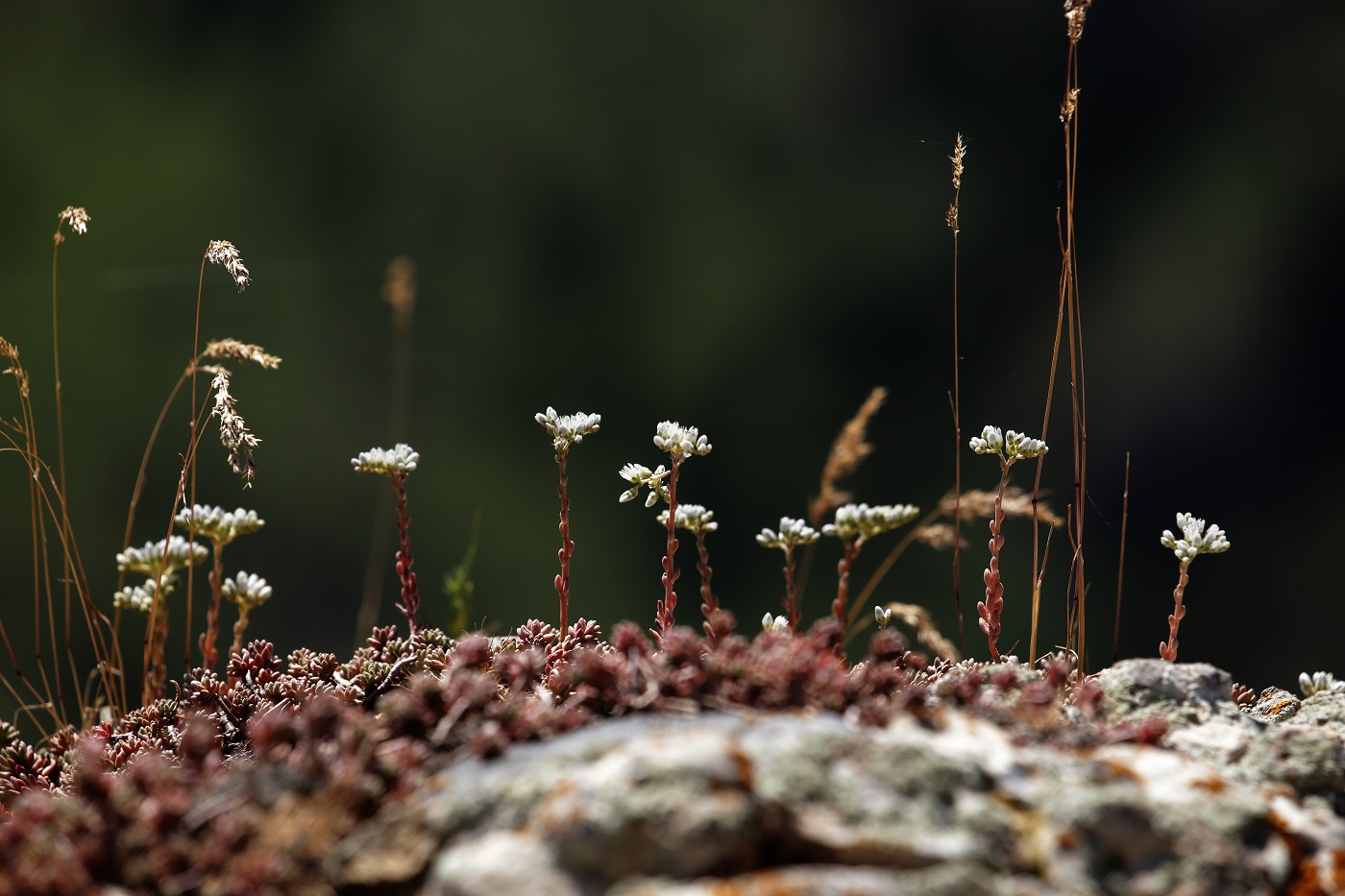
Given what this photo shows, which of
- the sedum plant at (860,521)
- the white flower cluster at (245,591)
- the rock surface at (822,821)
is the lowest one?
the rock surface at (822,821)

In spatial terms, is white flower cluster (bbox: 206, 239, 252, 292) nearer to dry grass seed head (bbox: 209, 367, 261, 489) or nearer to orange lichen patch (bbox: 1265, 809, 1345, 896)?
dry grass seed head (bbox: 209, 367, 261, 489)

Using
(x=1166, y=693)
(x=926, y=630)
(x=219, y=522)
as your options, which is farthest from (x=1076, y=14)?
(x=219, y=522)

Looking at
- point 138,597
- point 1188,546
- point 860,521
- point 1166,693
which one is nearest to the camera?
point 1166,693

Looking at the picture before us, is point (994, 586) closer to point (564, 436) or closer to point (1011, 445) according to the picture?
point (1011, 445)

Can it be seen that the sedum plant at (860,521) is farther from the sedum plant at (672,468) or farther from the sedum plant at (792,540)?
the sedum plant at (672,468)

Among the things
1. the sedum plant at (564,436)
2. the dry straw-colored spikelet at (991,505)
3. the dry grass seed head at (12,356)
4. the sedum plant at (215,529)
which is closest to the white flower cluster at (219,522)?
the sedum plant at (215,529)

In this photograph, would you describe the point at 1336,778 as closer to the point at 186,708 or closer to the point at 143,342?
the point at 186,708

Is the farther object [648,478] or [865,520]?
[648,478]
